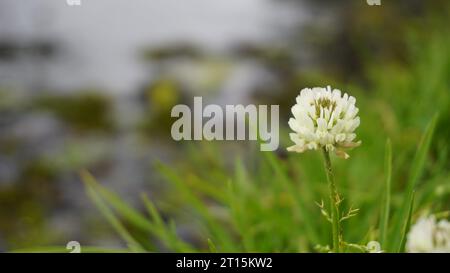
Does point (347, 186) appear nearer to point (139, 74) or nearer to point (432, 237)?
point (432, 237)

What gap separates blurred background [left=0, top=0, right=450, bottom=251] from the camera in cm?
166

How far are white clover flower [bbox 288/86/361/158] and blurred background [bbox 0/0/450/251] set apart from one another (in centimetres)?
100

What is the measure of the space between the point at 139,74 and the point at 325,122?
6.34 ft

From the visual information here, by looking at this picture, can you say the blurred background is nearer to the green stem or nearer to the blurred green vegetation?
the blurred green vegetation

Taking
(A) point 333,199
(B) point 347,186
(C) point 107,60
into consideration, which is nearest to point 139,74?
(C) point 107,60

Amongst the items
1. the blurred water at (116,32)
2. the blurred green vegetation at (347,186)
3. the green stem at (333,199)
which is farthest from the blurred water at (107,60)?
the green stem at (333,199)

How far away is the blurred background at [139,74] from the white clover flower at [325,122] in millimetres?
1003

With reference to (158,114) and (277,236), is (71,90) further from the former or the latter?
(277,236)

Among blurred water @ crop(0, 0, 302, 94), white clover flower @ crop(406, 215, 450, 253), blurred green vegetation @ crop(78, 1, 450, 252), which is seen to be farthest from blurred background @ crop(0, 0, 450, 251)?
white clover flower @ crop(406, 215, 450, 253)

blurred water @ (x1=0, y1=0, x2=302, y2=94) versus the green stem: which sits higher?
blurred water @ (x1=0, y1=0, x2=302, y2=94)
